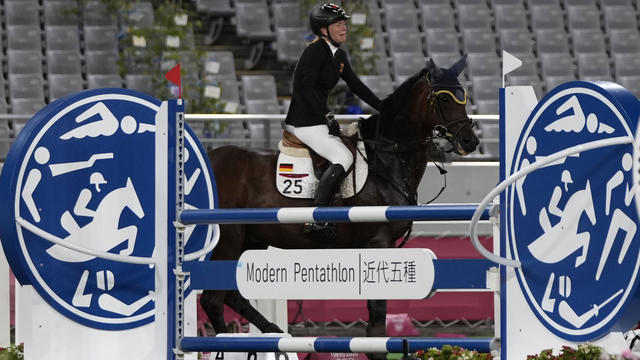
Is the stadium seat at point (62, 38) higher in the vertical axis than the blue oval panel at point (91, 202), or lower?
higher

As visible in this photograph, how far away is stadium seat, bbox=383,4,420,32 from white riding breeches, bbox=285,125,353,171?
6.77m

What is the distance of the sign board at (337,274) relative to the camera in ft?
10.5

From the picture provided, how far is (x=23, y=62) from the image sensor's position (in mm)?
10547

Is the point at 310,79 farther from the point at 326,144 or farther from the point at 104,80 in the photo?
the point at 104,80

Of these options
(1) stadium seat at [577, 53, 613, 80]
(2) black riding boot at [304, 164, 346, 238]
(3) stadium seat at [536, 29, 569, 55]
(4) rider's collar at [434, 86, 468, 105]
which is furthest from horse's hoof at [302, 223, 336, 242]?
(3) stadium seat at [536, 29, 569, 55]

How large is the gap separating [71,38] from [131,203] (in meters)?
7.67

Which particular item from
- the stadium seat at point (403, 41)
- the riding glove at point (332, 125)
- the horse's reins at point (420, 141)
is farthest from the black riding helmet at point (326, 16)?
the stadium seat at point (403, 41)

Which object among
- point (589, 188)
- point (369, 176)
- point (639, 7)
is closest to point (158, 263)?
point (589, 188)

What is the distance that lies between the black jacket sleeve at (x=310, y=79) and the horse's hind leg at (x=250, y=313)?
96 centimetres

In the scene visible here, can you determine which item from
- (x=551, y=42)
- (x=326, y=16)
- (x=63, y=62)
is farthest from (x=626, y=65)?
(x=326, y=16)

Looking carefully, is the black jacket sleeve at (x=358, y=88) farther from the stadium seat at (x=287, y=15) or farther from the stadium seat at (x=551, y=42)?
the stadium seat at (x=551, y=42)

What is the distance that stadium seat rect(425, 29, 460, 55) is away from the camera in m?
11.9

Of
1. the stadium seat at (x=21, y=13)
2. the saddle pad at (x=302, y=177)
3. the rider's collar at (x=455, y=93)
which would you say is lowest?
the saddle pad at (x=302, y=177)

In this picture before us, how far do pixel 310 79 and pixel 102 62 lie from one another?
5725mm
